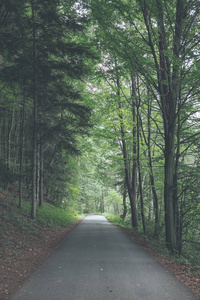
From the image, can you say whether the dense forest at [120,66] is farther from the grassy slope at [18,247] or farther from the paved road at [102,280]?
the paved road at [102,280]

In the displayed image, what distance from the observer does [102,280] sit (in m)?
4.92

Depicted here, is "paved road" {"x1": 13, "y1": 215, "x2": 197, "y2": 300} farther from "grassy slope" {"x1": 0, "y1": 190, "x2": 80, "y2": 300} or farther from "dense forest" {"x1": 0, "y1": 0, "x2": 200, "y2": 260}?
"dense forest" {"x1": 0, "y1": 0, "x2": 200, "y2": 260}

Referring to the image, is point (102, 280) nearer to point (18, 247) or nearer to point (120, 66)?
point (18, 247)

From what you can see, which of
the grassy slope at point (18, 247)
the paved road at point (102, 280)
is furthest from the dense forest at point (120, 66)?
the paved road at point (102, 280)

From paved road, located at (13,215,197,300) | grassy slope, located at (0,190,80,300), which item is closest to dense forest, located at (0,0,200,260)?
grassy slope, located at (0,190,80,300)

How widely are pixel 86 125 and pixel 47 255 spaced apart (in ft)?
20.9

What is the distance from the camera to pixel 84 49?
10328 millimetres

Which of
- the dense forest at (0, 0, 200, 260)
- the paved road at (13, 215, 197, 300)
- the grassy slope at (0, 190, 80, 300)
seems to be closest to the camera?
the paved road at (13, 215, 197, 300)

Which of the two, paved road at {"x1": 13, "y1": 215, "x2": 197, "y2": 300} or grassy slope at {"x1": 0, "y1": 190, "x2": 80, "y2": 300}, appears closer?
paved road at {"x1": 13, "y1": 215, "x2": 197, "y2": 300}

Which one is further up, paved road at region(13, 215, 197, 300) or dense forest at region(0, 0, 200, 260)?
dense forest at region(0, 0, 200, 260)

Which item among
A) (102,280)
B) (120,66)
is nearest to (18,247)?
(102,280)

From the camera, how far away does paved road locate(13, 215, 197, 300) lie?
13.6 ft

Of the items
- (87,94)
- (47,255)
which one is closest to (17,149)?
(87,94)

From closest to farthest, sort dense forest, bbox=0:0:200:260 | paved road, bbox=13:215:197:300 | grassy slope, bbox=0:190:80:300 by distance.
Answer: paved road, bbox=13:215:197:300 → grassy slope, bbox=0:190:80:300 → dense forest, bbox=0:0:200:260
